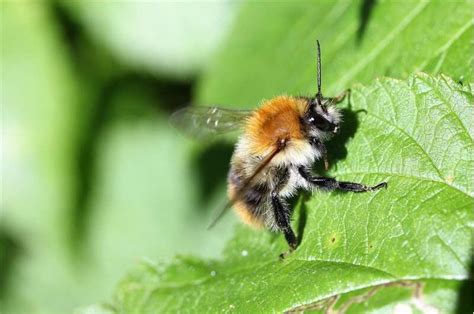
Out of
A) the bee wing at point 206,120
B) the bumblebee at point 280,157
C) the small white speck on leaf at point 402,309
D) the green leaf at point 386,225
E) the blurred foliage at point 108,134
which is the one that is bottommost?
the small white speck on leaf at point 402,309

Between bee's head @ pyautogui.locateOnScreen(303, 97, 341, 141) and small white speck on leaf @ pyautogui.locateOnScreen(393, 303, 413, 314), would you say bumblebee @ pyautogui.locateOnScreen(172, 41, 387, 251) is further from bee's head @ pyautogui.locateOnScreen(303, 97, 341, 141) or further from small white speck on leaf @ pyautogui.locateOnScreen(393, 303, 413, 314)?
small white speck on leaf @ pyautogui.locateOnScreen(393, 303, 413, 314)

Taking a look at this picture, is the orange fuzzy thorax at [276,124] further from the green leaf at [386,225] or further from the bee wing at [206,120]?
the bee wing at [206,120]

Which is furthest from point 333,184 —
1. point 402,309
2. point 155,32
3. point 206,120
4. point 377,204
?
point 155,32

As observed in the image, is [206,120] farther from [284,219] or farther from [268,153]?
[284,219]

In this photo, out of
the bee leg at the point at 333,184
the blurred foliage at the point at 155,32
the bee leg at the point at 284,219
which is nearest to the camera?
the bee leg at the point at 333,184

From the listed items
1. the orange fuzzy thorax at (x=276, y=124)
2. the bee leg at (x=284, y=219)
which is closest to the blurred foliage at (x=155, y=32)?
the orange fuzzy thorax at (x=276, y=124)

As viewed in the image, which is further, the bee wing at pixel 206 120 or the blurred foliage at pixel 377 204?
the bee wing at pixel 206 120
